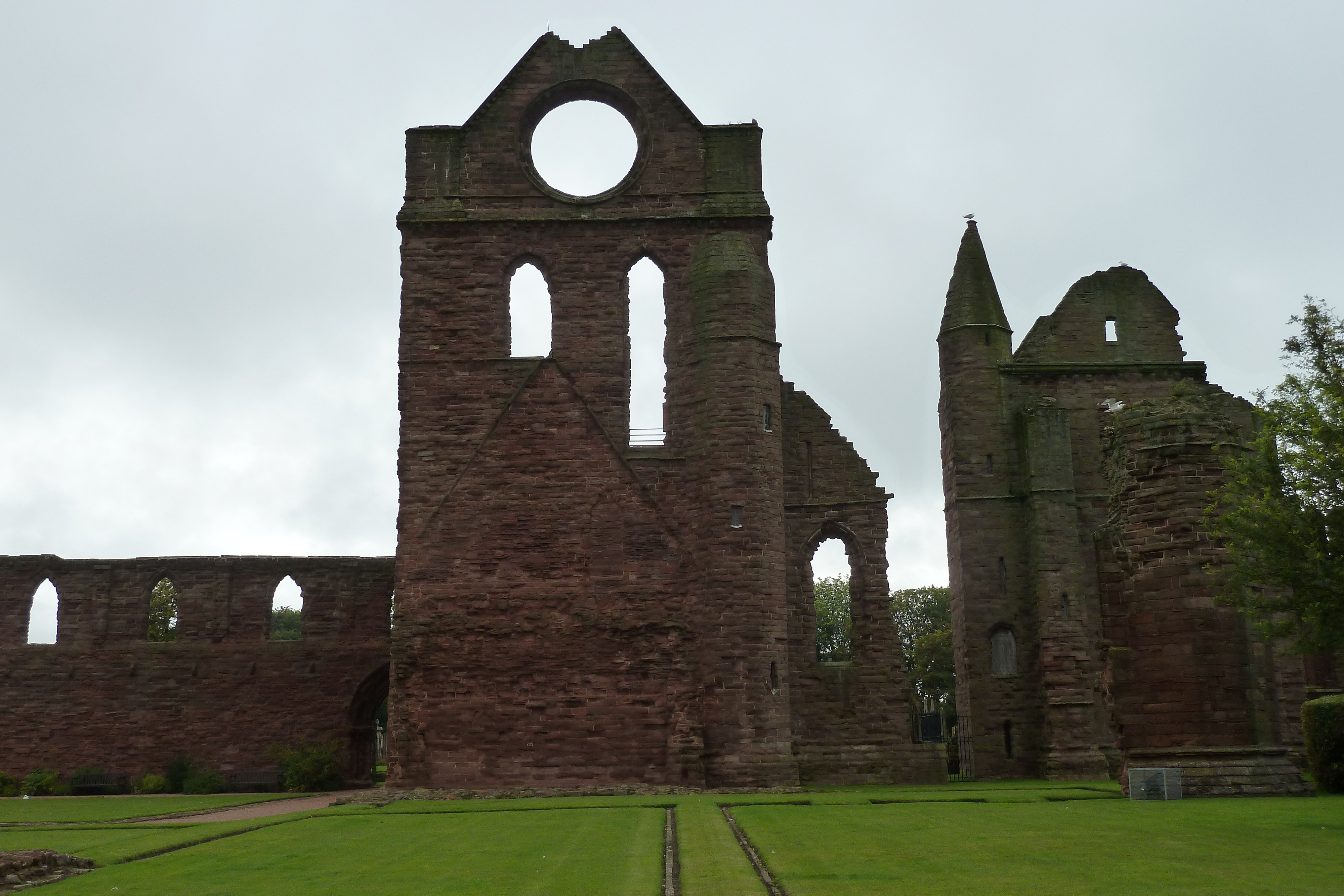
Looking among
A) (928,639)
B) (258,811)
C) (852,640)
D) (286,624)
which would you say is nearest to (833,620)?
(928,639)

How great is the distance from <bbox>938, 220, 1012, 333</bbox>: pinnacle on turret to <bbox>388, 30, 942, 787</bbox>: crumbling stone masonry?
496 cm

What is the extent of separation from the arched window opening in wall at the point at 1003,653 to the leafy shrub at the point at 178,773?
1772cm

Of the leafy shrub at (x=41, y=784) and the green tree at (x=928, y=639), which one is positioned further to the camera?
the green tree at (x=928, y=639)

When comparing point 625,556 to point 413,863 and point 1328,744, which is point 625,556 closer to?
point 1328,744

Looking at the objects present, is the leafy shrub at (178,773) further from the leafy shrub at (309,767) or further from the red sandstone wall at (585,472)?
the red sandstone wall at (585,472)

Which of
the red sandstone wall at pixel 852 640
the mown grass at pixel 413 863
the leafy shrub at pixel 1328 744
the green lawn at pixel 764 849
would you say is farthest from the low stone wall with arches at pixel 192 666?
the leafy shrub at pixel 1328 744

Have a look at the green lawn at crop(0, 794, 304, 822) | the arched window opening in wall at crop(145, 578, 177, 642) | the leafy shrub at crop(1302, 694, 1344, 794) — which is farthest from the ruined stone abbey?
the arched window opening in wall at crop(145, 578, 177, 642)

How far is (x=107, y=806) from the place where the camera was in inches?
897

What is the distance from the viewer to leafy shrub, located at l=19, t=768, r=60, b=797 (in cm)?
2797

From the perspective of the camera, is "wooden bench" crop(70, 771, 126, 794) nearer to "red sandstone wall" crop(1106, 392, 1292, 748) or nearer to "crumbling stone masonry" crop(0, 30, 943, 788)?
"crumbling stone masonry" crop(0, 30, 943, 788)

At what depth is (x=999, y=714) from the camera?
2759 cm

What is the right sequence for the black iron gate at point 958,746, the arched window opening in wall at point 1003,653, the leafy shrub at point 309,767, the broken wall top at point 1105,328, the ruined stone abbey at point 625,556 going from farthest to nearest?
the broken wall top at point 1105,328, the arched window opening in wall at point 1003,653, the leafy shrub at point 309,767, the black iron gate at point 958,746, the ruined stone abbey at point 625,556

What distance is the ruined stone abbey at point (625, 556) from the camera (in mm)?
23594

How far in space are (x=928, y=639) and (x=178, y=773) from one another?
1571 inches
